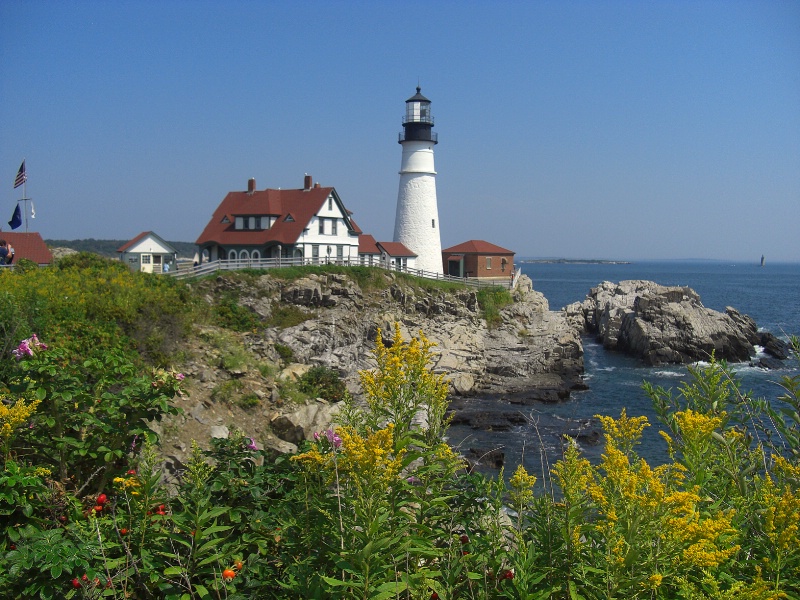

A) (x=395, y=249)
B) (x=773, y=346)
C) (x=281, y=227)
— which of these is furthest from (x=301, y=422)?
(x=773, y=346)

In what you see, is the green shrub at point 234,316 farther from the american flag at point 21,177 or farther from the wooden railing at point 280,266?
the american flag at point 21,177

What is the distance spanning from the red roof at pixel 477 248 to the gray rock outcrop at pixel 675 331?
410 inches

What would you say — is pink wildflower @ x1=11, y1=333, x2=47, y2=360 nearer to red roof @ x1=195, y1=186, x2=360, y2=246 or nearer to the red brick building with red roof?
red roof @ x1=195, y1=186, x2=360, y2=246

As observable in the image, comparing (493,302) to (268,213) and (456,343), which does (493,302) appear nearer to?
(456,343)

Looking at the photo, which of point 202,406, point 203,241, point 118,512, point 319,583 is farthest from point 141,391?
point 203,241

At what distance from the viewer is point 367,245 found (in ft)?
149

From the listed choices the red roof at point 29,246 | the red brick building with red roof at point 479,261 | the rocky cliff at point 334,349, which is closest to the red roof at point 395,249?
the rocky cliff at point 334,349

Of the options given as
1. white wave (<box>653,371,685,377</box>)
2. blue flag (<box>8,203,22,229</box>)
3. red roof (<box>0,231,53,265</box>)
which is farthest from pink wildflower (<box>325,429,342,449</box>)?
white wave (<box>653,371,685,377</box>)

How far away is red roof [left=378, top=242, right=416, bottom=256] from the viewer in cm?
4447

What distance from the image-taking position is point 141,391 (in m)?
6.05

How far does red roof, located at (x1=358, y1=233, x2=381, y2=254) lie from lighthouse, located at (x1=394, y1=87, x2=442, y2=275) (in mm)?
2046

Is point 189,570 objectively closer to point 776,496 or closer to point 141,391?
point 141,391

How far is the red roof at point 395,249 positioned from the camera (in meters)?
44.5

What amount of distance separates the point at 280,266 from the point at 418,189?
48.9 feet
